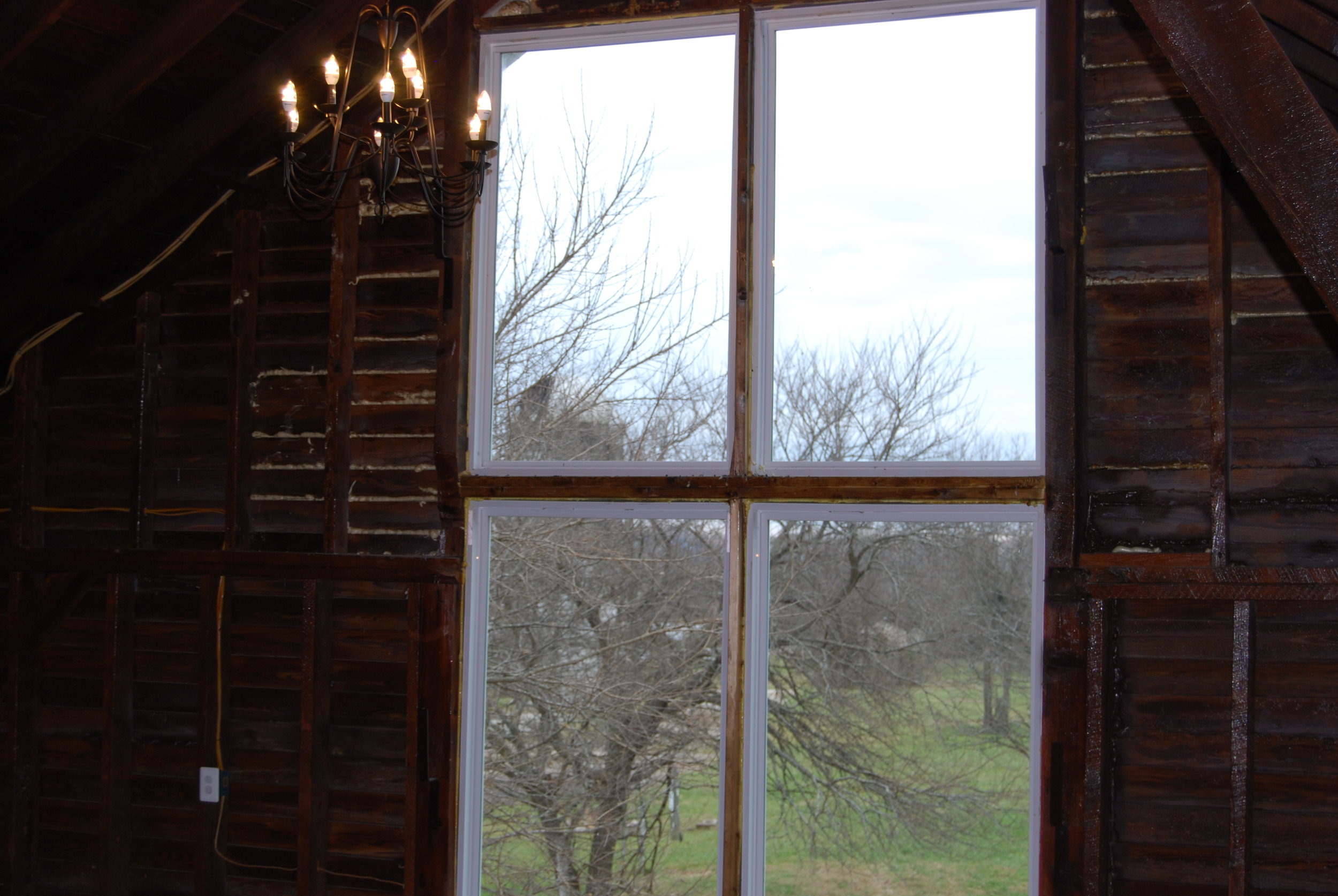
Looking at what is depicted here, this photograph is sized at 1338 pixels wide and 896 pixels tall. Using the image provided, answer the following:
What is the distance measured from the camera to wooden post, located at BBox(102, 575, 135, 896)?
4590 mm

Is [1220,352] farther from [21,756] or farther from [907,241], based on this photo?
[21,756]

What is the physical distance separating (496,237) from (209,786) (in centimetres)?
267

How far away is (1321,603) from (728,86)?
2.91 meters

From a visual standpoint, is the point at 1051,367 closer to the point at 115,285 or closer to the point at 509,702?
the point at 509,702

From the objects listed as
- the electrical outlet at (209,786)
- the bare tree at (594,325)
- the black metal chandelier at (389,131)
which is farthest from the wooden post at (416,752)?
the black metal chandelier at (389,131)

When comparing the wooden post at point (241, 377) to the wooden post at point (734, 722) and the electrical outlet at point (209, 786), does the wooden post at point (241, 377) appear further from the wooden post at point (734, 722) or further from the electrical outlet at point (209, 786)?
the wooden post at point (734, 722)

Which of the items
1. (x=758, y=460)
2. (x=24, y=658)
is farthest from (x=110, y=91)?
(x=758, y=460)

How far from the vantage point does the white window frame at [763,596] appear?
3928mm

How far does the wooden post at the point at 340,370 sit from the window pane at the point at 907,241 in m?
1.82

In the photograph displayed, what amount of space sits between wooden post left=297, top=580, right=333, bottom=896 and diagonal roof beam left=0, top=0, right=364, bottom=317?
5.45ft

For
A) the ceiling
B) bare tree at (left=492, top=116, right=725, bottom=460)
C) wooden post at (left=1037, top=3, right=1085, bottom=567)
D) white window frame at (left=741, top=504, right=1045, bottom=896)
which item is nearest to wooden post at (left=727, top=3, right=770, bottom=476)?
bare tree at (left=492, top=116, right=725, bottom=460)

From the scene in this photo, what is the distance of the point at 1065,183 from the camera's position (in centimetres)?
376

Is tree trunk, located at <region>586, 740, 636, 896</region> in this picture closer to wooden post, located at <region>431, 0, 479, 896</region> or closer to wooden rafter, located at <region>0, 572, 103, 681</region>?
wooden post, located at <region>431, 0, 479, 896</region>

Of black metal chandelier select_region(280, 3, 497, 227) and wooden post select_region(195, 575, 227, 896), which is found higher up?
black metal chandelier select_region(280, 3, 497, 227)
